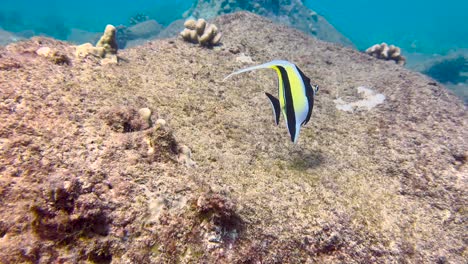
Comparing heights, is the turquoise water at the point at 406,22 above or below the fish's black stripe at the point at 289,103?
above

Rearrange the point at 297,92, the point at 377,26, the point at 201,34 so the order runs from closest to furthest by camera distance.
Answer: the point at 297,92 < the point at 201,34 < the point at 377,26

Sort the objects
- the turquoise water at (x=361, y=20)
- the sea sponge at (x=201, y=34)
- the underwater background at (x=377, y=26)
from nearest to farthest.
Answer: the sea sponge at (x=201, y=34) < the underwater background at (x=377, y=26) < the turquoise water at (x=361, y=20)

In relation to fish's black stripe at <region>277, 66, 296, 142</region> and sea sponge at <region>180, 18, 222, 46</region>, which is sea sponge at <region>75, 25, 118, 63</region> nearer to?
sea sponge at <region>180, 18, 222, 46</region>

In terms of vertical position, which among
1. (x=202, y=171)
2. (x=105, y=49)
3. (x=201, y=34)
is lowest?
(x=202, y=171)

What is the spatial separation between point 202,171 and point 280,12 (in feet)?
55.1

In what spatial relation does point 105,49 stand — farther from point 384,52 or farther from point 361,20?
point 361,20

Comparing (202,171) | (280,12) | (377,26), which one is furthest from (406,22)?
(202,171)

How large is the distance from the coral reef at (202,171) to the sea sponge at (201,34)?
2.49 feet

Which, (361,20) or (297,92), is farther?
(361,20)

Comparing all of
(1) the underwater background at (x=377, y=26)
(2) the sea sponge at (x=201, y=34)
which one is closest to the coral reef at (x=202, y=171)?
(2) the sea sponge at (x=201, y=34)

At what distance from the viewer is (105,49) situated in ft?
9.50

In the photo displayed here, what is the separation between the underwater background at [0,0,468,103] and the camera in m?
15.2

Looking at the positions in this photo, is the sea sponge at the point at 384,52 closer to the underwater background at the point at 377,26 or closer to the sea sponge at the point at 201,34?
the sea sponge at the point at 201,34

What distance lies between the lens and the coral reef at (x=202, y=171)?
1191 mm
